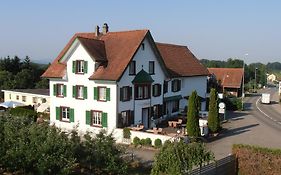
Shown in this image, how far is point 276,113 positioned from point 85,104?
30.3m

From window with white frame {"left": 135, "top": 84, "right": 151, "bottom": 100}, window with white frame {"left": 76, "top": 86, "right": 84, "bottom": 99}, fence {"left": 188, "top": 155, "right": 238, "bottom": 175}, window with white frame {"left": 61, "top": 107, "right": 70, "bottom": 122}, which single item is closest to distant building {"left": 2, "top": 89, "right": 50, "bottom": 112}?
window with white frame {"left": 61, "top": 107, "right": 70, "bottom": 122}

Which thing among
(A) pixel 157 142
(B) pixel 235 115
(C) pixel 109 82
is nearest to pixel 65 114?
(C) pixel 109 82

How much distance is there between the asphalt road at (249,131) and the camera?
30.5 m

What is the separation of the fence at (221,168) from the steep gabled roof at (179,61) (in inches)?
804

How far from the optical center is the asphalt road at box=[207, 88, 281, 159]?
30.5 metres

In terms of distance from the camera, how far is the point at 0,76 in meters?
65.8

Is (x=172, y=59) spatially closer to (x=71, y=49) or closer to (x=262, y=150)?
(x=71, y=49)

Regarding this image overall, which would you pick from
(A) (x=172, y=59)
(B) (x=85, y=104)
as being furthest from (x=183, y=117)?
(B) (x=85, y=104)

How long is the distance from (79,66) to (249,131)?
17.5 m

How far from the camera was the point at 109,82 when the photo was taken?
32375 mm

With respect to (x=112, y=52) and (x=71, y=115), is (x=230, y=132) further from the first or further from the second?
(x=71, y=115)

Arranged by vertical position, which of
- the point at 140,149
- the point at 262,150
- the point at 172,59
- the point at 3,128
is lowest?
the point at 140,149

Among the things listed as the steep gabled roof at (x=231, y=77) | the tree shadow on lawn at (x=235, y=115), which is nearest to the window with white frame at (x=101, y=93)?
the tree shadow on lawn at (x=235, y=115)

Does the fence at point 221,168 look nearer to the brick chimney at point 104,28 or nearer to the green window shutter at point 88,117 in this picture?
the green window shutter at point 88,117
